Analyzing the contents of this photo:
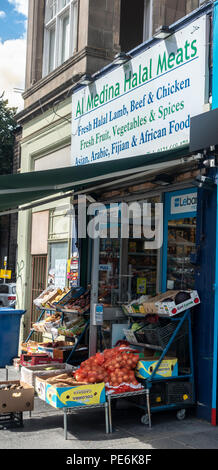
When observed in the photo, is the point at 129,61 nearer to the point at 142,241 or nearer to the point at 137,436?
the point at 142,241

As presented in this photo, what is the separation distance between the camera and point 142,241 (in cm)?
900

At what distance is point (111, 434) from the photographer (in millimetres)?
6148

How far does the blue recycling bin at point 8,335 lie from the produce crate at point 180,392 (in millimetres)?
3828

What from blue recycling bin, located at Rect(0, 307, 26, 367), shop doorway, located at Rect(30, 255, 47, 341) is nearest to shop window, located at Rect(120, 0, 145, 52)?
shop doorway, located at Rect(30, 255, 47, 341)

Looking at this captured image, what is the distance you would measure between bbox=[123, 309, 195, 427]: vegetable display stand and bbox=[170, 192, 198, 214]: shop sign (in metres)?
1.59

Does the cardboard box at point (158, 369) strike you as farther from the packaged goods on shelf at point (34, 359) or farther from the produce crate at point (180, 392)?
the packaged goods on shelf at point (34, 359)

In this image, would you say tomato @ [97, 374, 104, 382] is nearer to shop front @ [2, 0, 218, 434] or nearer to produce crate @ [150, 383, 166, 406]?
shop front @ [2, 0, 218, 434]

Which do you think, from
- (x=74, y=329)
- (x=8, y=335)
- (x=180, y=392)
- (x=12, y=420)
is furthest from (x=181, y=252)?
(x=8, y=335)

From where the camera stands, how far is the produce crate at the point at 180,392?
669 cm

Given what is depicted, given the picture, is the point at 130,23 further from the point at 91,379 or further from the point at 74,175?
the point at 91,379

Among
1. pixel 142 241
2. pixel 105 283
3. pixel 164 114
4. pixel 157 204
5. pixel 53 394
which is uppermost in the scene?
pixel 164 114


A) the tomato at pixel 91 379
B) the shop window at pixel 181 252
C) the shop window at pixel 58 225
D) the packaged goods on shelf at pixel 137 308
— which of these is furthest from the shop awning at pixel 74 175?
Answer: the shop window at pixel 58 225
